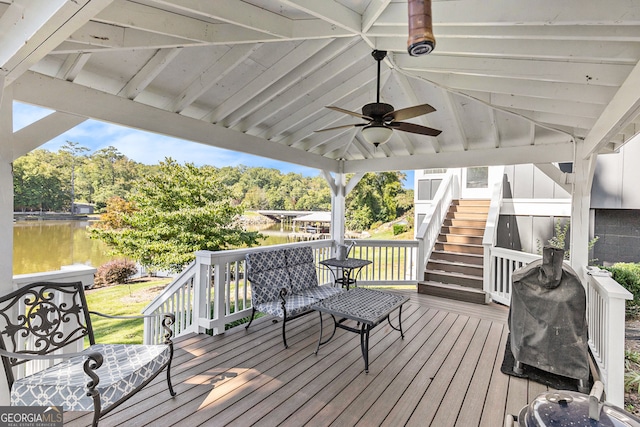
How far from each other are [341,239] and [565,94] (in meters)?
4.40

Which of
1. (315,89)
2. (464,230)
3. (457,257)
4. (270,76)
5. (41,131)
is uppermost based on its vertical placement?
(315,89)

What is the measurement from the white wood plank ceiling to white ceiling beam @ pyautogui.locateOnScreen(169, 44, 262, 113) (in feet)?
0.04

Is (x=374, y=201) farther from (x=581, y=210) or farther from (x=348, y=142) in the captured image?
(x=581, y=210)

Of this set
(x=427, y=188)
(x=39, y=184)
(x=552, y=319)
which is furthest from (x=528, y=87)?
(x=39, y=184)

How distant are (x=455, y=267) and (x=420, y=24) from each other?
614cm

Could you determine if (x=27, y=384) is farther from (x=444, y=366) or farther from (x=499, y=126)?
(x=499, y=126)

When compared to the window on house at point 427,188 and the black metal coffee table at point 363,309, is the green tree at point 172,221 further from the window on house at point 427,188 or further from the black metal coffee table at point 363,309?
the black metal coffee table at point 363,309

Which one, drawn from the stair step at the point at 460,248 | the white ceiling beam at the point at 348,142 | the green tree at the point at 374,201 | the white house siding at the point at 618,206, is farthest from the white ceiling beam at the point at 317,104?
the green tree at the point at 374,201

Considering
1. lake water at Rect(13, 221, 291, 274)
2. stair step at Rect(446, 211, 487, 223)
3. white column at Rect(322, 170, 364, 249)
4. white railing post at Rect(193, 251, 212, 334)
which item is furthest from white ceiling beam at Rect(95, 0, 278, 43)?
lake water at Rect(13, 221, 291, 274)

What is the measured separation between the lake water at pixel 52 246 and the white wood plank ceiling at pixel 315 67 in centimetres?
689

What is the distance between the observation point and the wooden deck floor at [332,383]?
236 cm

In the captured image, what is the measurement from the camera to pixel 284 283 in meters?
4.25

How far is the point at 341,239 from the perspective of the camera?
648 cm

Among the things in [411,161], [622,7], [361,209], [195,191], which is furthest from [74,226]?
[361,209]
